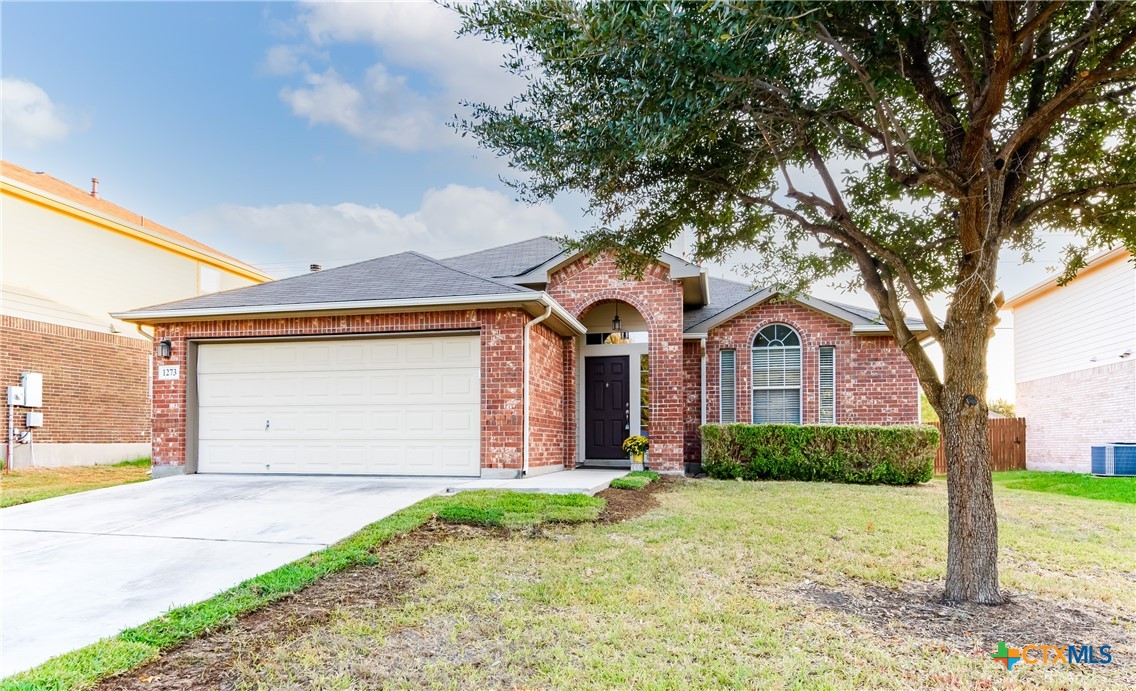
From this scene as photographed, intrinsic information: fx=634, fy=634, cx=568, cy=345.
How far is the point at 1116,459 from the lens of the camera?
45.0 feet

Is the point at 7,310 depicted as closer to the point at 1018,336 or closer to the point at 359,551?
the point at 359,551

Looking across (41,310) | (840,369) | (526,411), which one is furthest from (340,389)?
(840,369)

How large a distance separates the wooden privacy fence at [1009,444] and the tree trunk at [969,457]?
50.6ft

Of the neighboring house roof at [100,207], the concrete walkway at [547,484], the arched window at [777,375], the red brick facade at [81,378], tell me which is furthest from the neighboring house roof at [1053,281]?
the neighboring house roof at [100,207]

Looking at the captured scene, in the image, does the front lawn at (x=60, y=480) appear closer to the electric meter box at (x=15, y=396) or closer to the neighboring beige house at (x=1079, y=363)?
the electric meter box at (x=15, y=396)

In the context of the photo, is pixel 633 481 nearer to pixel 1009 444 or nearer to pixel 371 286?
pixel 371 286

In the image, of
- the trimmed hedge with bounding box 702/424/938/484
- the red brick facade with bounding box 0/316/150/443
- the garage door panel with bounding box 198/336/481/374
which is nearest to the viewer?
the garage door panel with bounding box 198/336/481/374

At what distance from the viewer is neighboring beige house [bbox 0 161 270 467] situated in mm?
12898

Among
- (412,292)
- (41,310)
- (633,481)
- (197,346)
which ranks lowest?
(633,481)

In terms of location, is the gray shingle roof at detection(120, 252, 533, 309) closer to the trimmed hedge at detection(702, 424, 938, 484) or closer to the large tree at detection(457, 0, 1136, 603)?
the large tree at detection(457, 0, 1136, 603)

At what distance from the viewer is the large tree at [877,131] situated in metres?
4.00

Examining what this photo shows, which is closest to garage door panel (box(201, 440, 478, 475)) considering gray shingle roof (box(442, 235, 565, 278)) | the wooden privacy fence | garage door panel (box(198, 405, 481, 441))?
garage door panel (box(198, 405, 481, 441))

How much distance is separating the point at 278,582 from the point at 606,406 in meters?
9.21

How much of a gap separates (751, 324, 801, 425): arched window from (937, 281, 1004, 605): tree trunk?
29.6ft
